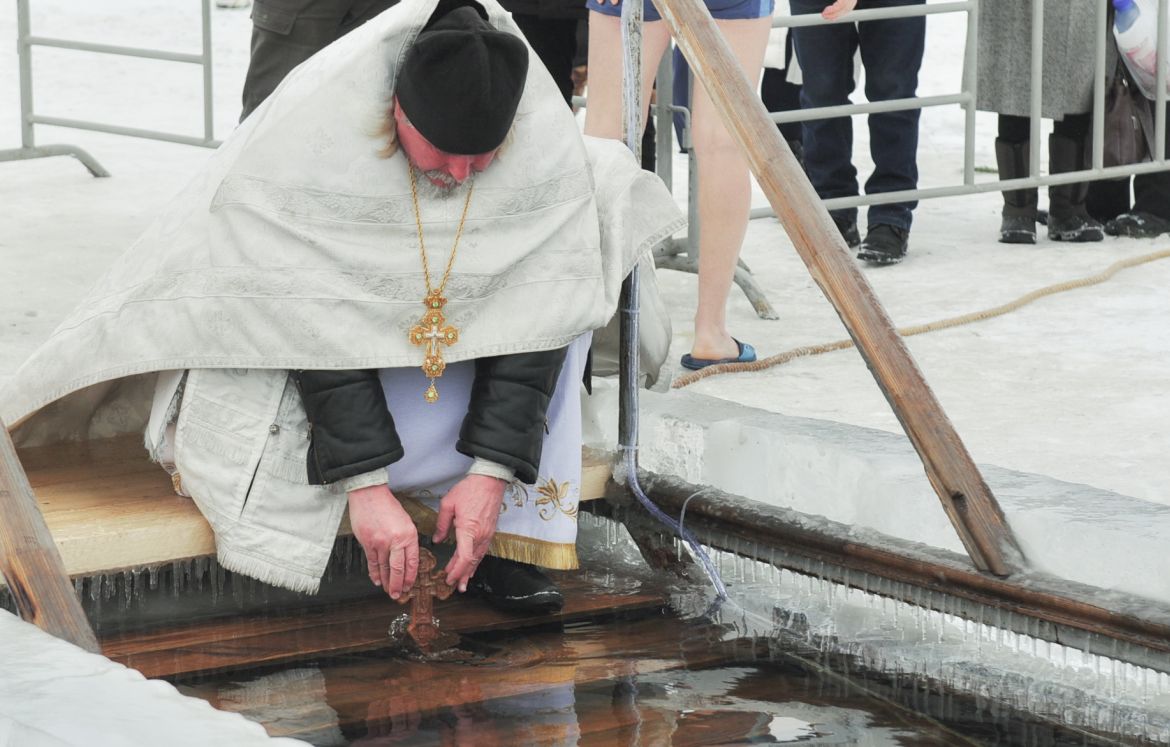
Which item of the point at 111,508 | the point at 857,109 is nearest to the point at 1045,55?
the point at 857,109

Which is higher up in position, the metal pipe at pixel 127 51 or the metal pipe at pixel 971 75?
the metal pipe at pixel 127 51

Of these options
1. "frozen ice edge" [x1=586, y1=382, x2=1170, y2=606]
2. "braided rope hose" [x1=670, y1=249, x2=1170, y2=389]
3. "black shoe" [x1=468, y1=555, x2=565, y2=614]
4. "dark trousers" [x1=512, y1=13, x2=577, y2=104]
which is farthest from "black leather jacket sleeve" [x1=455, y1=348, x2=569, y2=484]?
"dark trousers" [x1=512, y1=13, x2=577, y2=104]

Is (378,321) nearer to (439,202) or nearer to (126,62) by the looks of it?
(439,202)

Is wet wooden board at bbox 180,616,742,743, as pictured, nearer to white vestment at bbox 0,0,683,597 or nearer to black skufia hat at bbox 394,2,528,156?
white vestment at bbox 0,0,683,597

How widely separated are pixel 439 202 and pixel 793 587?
87 centimetres

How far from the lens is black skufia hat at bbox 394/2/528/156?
2.51m

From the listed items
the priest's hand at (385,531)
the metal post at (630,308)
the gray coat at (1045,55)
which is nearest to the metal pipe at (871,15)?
the gray coat at (1045,55)

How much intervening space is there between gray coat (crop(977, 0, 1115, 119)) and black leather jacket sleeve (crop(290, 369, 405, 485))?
4.03 metres

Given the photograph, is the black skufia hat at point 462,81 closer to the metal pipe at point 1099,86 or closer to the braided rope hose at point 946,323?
the braided rope hose at point 946,323

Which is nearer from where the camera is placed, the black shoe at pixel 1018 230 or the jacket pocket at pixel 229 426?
the jacket pocket at pixel 229 426

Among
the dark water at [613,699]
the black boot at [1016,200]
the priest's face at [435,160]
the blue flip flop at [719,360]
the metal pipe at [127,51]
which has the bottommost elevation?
the dark water at [613,699]

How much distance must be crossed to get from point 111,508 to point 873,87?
3752mm

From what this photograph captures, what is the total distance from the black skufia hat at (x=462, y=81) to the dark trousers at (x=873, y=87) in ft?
11.1

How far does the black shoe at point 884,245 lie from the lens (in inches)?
233
